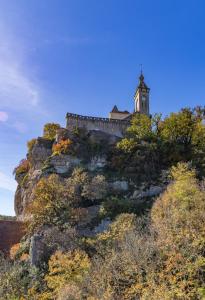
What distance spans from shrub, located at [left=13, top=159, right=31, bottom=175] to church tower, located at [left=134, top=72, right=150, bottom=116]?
23880 mm

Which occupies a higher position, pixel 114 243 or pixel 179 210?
pixel 179 210

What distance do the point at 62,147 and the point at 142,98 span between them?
25.0 meters

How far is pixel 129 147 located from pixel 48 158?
1164cm

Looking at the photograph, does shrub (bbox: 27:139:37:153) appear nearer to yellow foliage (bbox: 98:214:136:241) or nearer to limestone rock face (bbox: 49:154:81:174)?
limestone rock face (bbox: 49:154:81:174)

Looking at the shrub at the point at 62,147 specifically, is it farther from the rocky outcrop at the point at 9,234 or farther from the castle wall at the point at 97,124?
the rocky outcrop at the point at 9,234

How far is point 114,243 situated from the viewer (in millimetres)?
27938

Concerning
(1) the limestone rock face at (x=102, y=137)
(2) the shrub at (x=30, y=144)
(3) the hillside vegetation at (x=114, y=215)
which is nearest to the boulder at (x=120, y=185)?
(3) the hillside vegetation at (x=114, y=215)

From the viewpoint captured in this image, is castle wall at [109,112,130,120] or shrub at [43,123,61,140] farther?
castle wall at [109,112,130,120]

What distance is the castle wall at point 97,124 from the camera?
54.8 meters

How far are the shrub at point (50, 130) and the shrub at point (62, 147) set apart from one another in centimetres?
729

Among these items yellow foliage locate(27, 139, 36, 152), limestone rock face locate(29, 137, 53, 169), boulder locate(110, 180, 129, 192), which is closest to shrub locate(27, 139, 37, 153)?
yellow foliage locate(27, 139, 36, 152)

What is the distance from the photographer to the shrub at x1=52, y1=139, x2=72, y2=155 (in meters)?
48.2

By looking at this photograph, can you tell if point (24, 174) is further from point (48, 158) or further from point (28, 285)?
point (28, 285)

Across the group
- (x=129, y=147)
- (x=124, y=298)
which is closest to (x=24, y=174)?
(x=129, y=147)
